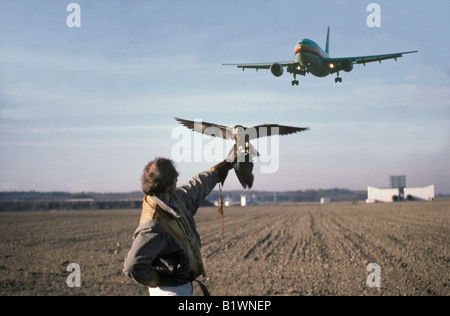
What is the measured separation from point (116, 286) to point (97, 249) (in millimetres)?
11630

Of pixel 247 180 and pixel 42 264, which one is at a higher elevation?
pixel 247 180

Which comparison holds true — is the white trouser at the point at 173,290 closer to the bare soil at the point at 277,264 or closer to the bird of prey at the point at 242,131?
the bird of prey at the point at 242,131

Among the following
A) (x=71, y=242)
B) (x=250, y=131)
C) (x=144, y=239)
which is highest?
(x=250, y=131)

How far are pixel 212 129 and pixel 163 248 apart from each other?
124 cm

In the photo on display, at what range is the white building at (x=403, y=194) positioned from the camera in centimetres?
11596

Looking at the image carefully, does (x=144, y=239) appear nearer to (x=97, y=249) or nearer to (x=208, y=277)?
(x=208, y=277)

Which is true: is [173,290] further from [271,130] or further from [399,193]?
[399,193]

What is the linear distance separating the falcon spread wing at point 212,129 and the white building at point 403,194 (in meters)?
121

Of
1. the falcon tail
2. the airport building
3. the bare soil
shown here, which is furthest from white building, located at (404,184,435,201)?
the falcon tail

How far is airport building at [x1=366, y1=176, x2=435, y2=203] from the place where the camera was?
116m

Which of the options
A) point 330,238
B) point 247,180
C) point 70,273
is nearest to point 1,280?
point 70,273

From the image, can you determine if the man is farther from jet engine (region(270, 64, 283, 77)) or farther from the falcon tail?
jet engine (region(270, 64, 283, 77))

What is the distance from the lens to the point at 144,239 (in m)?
3.47

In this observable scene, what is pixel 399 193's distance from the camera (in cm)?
11631
